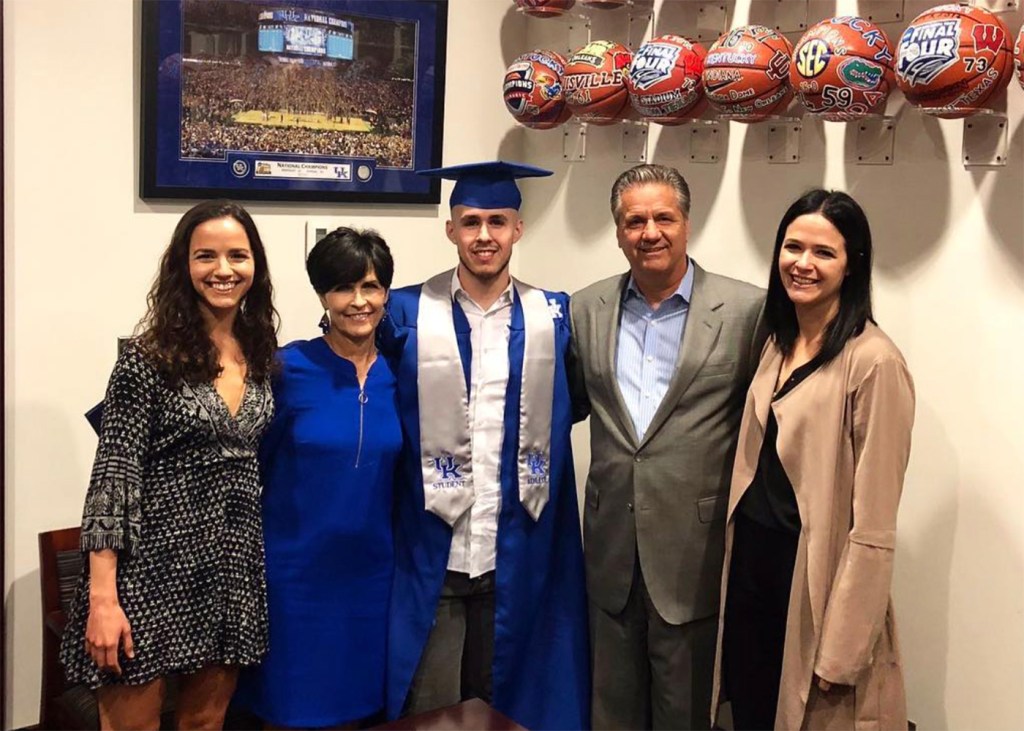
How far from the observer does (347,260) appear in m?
2.21

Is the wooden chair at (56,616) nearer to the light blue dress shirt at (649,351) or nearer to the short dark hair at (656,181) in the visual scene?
the light blue dress shirt at (649,351)

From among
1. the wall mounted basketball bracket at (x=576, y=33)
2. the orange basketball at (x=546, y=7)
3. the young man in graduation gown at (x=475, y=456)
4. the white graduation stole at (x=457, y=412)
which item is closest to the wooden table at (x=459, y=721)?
the young man in graduation gown at (x=475, y=456)

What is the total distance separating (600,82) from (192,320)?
137 cm

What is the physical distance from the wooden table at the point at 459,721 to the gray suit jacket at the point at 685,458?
1.66ft

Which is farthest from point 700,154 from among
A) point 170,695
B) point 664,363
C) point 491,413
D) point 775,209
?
point 170,695

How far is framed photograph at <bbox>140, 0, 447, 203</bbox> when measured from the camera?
→ 9.73 ft

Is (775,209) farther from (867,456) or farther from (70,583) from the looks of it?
(70,583)

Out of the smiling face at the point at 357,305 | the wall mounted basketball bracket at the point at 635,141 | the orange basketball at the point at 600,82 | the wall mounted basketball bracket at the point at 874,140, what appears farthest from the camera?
the wall mounted basketball bracket at the point at 635,141

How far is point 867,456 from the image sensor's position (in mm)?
1924

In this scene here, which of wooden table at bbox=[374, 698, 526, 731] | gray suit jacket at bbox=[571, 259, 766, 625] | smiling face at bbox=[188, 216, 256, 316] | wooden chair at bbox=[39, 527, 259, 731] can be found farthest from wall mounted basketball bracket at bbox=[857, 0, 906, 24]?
wooden chair at bbox=[39, 527, 259, 731]

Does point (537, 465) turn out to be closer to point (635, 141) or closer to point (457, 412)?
point (457, 412)

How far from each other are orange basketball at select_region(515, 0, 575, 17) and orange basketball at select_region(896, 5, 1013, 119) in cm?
128

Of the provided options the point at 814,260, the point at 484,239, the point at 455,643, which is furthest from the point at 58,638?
the point at 814,260

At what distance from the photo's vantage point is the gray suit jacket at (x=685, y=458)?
2254mm
